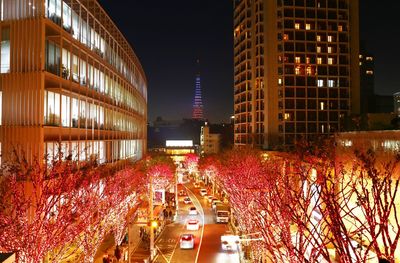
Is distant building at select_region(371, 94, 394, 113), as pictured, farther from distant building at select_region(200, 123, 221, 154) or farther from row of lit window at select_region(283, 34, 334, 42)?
distant building at select_region(200, 123, 221, 154)

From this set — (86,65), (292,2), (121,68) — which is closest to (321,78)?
(292,2)

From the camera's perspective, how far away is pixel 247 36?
264 ft

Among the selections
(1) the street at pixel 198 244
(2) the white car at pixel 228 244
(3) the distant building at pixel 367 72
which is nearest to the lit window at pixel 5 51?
(1) the street at pixel 198 244

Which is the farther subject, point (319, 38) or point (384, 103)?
point (384, 103)

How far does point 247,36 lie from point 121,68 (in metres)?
40.6

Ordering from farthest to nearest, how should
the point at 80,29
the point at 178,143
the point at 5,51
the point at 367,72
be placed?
the point at 178,143 → the point at 367,72 → the point at 80,29 → the point at 5,51

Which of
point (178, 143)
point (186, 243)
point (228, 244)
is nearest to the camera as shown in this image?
point (228, 244)

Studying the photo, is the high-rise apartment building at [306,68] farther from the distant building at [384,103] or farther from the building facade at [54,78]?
the building facade at [54,78]

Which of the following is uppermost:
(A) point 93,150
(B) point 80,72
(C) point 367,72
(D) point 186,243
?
(C) point 367,72

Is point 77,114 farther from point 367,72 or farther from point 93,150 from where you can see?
point 367,72

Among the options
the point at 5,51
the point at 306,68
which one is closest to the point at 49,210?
the point at 5,51

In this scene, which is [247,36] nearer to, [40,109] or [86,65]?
[86,65]

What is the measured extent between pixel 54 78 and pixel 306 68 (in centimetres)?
5644

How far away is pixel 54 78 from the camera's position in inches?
949
